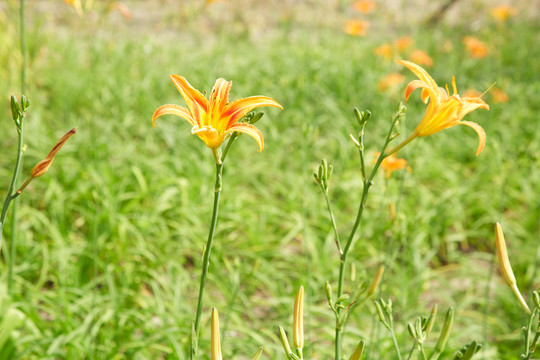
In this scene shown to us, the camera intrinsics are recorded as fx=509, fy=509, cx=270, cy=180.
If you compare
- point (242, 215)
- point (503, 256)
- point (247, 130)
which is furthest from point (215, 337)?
point (242, 215)

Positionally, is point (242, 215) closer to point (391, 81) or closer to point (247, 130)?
point (391, 81)

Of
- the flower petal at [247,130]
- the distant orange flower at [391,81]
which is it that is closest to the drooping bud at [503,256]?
the flower petal at [247,130]

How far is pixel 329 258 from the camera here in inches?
112

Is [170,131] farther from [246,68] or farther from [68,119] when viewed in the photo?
[246,68]

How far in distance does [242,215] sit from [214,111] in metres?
2.10

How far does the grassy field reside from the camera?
2.12 m

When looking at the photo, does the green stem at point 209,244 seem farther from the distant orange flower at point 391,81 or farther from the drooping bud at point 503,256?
the distant orange flower at point 391,81

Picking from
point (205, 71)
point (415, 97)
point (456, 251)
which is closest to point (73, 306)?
point (456, 251)

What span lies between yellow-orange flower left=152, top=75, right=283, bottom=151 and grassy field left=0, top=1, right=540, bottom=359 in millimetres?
Result: 736

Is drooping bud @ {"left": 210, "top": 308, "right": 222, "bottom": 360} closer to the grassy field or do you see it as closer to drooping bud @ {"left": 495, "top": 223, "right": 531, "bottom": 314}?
drooping bud @ {"left": 495, "top": 223, "right": 531, "bottom": 314}

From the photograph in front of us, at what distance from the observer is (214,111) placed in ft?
3.17

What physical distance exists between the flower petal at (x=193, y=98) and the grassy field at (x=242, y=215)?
0.75m

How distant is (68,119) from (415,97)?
324 cm

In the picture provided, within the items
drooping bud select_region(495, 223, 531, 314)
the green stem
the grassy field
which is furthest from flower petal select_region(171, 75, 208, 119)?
the grassy field
